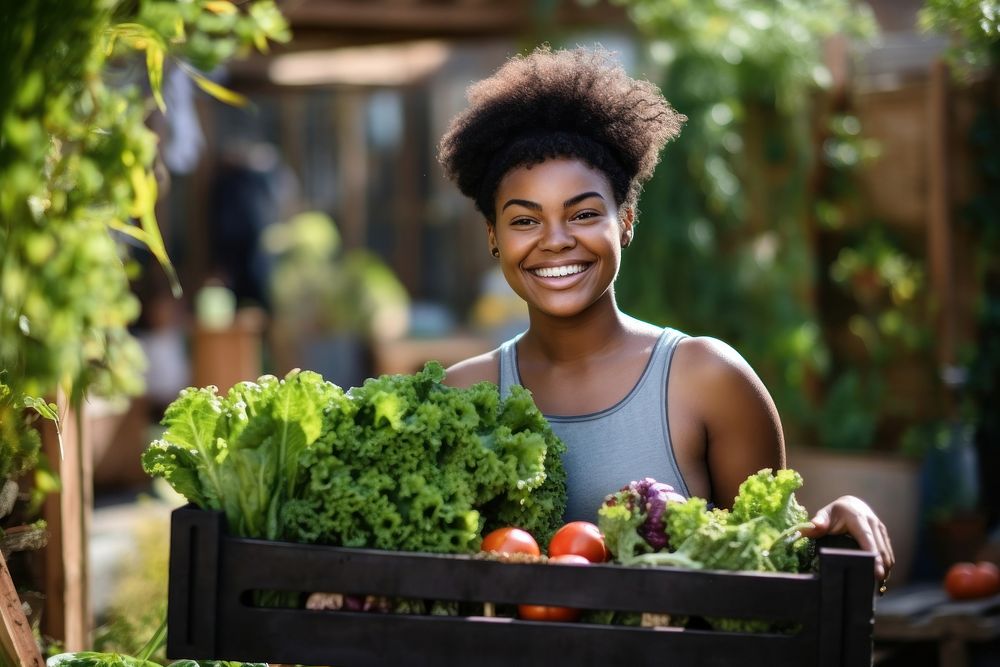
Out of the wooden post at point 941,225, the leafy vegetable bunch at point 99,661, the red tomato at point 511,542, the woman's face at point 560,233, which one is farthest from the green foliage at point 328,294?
the red tomato at point 511,542

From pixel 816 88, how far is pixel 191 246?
5.85 m

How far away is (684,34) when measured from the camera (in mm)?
6082

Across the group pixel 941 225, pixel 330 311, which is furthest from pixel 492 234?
pixel 330 311

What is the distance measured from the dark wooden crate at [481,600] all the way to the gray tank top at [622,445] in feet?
2.06

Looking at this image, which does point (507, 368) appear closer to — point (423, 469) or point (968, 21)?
point (423, 469)

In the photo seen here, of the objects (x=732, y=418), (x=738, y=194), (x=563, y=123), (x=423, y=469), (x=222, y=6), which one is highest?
(x=738, y=194)

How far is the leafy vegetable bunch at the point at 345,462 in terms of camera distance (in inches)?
83.6

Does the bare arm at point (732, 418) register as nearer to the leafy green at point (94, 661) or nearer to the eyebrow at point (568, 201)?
the eyebrow at point (568, 201)

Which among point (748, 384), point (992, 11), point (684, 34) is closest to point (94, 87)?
point (748, 384)

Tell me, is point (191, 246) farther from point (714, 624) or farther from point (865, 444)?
point (714, 624)

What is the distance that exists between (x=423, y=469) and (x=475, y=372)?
0.74 meters

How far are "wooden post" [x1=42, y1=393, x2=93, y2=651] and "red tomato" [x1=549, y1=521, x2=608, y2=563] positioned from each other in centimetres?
148

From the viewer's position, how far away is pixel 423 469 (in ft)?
7.18

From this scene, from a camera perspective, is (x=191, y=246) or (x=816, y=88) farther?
(x=191, y=246)
